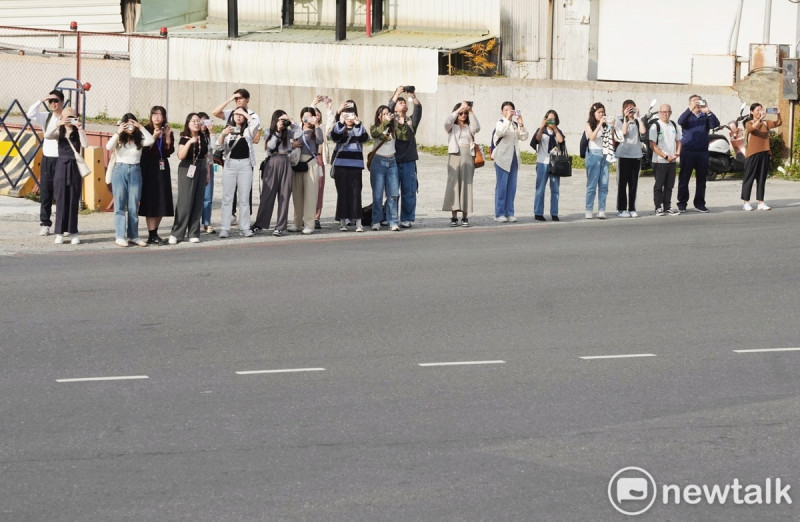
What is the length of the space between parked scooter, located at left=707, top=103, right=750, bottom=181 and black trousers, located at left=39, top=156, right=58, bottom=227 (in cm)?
1289

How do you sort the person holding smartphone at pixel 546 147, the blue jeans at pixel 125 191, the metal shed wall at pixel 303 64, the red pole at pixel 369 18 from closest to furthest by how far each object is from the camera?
the blue jeans at pixel 125 191 → the person holding smartphone at pixel 546 147 → the metal shed wall at pixel 303 64 → the red pole at pixel 369 18

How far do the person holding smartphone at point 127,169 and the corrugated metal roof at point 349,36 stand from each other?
617 inches

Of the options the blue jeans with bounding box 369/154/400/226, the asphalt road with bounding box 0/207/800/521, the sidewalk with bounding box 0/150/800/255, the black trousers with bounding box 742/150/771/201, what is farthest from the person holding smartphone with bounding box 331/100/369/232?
the black trousers with bounding box 742/150/771/201

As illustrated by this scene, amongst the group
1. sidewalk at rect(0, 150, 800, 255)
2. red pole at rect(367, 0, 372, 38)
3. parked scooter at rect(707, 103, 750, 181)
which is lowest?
sidewalk at rect(0, 150, 800, 255)

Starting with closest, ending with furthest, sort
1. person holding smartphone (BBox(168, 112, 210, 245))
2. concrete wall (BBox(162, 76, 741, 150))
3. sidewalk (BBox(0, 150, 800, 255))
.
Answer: person holding smartphone (BBox(168, 112, 210, 245)) < sidewalk (BBox(0, 150, 800, 255)) < concrete wall (BBox(162, 76, 741, 150))

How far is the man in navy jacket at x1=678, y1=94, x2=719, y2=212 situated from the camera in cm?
1997

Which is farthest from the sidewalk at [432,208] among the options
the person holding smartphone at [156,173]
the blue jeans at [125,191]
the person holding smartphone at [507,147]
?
the person holding smartphone at [507,147]

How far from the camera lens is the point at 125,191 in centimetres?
1594

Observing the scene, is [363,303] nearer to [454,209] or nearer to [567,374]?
[567,374]

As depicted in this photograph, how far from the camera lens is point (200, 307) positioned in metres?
11.9

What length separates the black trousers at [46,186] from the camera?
650 inches

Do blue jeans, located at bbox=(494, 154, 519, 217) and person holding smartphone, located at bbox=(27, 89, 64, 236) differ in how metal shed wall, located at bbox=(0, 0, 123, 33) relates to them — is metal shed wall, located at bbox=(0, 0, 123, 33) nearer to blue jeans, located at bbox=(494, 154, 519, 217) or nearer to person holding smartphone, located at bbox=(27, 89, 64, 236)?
person holding smartphone, located at bbox=(27, 89, 64, 236)

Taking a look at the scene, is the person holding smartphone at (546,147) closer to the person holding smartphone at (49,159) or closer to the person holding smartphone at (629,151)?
the person holding smartphone at (629,151)

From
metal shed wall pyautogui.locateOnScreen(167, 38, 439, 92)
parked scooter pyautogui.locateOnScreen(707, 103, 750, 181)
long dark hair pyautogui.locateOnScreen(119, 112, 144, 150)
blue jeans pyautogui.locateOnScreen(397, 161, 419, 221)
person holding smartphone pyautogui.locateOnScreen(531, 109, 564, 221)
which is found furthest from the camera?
metal shed wall pyautogui.locateOnScreen(167, 38, 439, 92)
